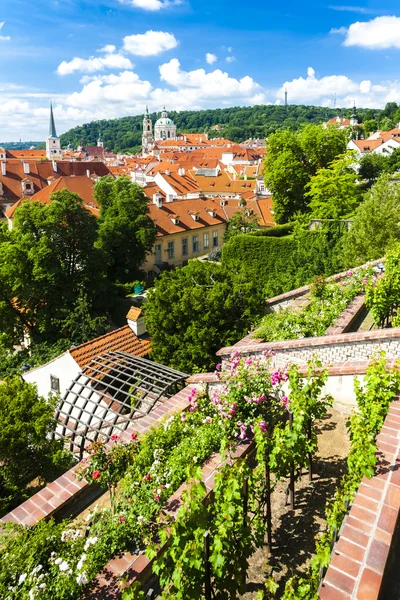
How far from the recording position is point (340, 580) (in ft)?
10.6

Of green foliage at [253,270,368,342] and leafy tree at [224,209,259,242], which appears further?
leafy tree at [224,209,259,242]

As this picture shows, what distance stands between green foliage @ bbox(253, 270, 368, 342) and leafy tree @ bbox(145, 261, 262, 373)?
2841mm

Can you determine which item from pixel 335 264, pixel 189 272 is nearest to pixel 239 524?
pixel 189 272

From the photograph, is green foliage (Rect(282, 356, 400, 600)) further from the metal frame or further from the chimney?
the chimney

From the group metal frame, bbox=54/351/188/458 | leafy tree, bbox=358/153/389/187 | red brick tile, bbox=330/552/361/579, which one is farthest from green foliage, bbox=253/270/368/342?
leafy tree, bbox=358/153/389/187

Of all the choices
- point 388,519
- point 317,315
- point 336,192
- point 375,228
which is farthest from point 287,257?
point 388,519

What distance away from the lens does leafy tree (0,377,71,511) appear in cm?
814

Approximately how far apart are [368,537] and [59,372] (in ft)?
41.3

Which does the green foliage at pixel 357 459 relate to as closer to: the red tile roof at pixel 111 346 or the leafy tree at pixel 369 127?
the red tile roof at pixel 111 346

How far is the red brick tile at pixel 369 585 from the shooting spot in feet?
10.1

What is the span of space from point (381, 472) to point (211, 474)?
6.45 feet

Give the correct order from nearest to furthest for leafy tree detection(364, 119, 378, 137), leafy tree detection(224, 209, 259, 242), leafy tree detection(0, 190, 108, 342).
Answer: leafy tree detection(0, 190, 108, 342)
leafy tree detection(224, 209, 259, 242)
leafy tree detection(364, 119, 378, 137)

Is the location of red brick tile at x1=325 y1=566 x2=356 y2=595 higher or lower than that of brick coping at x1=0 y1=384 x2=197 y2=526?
higher

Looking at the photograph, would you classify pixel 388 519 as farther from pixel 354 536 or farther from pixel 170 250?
pixel 170 250
